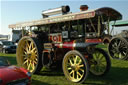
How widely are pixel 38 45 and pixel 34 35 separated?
2.20 ft

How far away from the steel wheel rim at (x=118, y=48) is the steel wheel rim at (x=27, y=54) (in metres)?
6.04

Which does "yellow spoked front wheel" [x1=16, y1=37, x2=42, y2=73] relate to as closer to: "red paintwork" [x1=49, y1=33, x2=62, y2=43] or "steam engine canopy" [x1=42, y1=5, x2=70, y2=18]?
"red paintwork" [x1=49, y1=33, x2=62, y2=43]

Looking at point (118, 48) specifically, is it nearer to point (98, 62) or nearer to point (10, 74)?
point (98, 62)

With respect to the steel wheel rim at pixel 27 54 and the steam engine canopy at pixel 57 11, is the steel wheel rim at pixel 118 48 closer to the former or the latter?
the steam engine canopy at pixel 57 11

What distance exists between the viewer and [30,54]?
6.66 meters

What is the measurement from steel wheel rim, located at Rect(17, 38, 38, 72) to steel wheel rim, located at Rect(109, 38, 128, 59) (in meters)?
6.04

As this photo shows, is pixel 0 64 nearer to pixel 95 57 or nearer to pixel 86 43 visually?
pixel 86 43

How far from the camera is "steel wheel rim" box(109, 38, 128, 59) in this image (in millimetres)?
10227

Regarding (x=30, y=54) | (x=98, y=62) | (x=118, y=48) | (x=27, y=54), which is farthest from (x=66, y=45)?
(x=118, y=48)

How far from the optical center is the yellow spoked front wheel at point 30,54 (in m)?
6.15

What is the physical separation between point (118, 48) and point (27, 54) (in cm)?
638

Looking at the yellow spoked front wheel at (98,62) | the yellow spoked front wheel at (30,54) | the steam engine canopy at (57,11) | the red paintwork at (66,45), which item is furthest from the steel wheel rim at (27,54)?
the yellow spoked front wheel at (98,62)

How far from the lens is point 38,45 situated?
20.5ft

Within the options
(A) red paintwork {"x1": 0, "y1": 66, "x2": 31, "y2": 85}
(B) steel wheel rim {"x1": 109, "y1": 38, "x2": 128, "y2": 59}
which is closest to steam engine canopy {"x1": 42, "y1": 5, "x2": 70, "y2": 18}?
(A) red paintwork {"x1": 0, "y1": 66, "x2": 31, "y2": 85}
